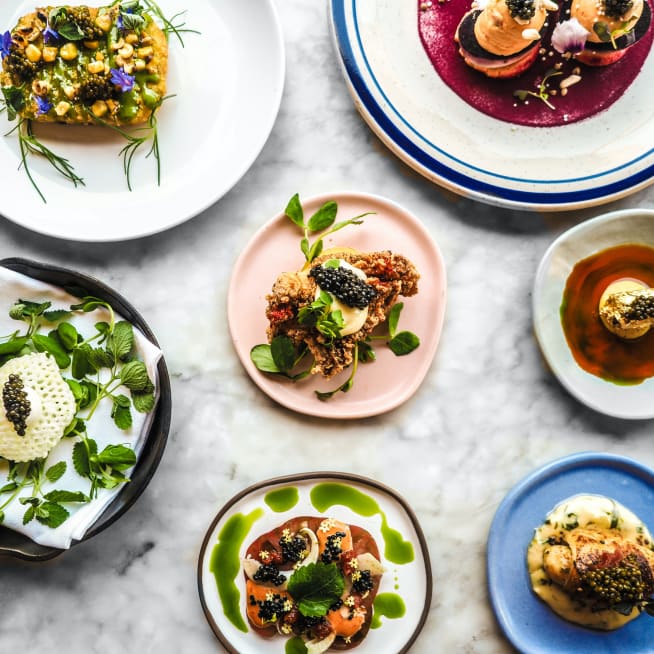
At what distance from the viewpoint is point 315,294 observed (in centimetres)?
164

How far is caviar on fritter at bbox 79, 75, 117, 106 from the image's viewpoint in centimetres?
166

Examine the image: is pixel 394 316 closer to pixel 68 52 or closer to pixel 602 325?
pixel 602 325

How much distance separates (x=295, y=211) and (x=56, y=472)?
3.01ft

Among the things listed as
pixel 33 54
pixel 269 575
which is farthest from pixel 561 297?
pixel 33 54

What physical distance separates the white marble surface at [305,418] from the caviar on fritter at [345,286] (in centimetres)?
35

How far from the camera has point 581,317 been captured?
178 cm

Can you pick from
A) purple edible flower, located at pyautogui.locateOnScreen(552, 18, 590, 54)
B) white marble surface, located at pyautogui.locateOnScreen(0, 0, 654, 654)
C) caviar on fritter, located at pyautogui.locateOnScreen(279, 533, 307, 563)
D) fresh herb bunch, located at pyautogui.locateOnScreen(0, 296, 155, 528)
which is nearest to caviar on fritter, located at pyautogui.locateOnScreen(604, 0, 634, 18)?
purple edible flower, located at pyautogui.locateOnScreen(552, 18, 590, 54)

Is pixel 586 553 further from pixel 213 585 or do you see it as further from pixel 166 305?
pixel 166 305

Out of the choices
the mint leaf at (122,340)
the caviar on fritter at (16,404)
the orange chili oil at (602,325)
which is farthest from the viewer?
the orange chili oil at (602,325)

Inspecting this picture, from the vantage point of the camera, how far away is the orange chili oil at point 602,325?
1.76 metres

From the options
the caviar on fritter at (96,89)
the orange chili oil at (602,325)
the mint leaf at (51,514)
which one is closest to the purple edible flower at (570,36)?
the orange chili oil at (602,325)

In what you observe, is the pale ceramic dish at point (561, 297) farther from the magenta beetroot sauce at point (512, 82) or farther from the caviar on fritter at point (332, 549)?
the caviar on fritter at point (332, 549)

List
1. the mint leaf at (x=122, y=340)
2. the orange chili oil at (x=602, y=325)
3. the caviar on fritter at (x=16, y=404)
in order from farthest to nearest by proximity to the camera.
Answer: the orange chili oil at (x=602, y=325)
the mint leaf at (x=122, y=340)
the caviar on fritter at (x=16, y=404)

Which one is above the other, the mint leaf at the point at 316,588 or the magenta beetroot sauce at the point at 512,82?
the magenta beetroot sauce at the point at 512,82
